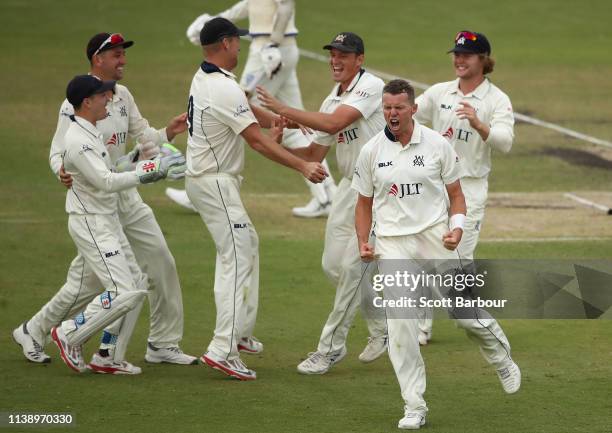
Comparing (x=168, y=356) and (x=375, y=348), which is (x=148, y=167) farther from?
(x=375, y=348)

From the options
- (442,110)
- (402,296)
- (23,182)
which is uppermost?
(442,110)

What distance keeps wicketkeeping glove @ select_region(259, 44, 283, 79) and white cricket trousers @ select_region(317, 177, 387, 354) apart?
559 centimetres

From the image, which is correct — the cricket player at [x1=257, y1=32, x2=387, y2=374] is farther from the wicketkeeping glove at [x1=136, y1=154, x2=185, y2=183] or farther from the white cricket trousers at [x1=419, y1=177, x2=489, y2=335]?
the wicketkeeping glove at [x1=136, y1=154, x2=185, y2=183]

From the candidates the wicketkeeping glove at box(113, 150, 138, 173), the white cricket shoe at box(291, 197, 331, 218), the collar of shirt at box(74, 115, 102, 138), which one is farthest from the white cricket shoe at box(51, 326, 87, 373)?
the white cricket shoe at box(291, 197, 331, 218)

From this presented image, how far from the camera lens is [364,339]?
11.5m

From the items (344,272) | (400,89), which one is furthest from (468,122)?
(400,89)

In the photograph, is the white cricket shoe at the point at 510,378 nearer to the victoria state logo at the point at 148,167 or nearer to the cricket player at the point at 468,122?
the cricket player at the point at 468,122

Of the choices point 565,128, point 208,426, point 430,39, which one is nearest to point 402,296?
point 208,426

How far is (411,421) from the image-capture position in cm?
873

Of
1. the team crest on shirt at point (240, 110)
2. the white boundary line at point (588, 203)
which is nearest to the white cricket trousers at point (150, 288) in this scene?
the team crest on shirt at point (240, 110)

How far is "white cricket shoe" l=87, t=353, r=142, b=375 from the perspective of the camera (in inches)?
407

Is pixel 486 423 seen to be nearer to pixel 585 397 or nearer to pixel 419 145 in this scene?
pixel 585 397

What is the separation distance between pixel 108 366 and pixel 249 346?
4.07 feet

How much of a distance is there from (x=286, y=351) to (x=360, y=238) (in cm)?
216
